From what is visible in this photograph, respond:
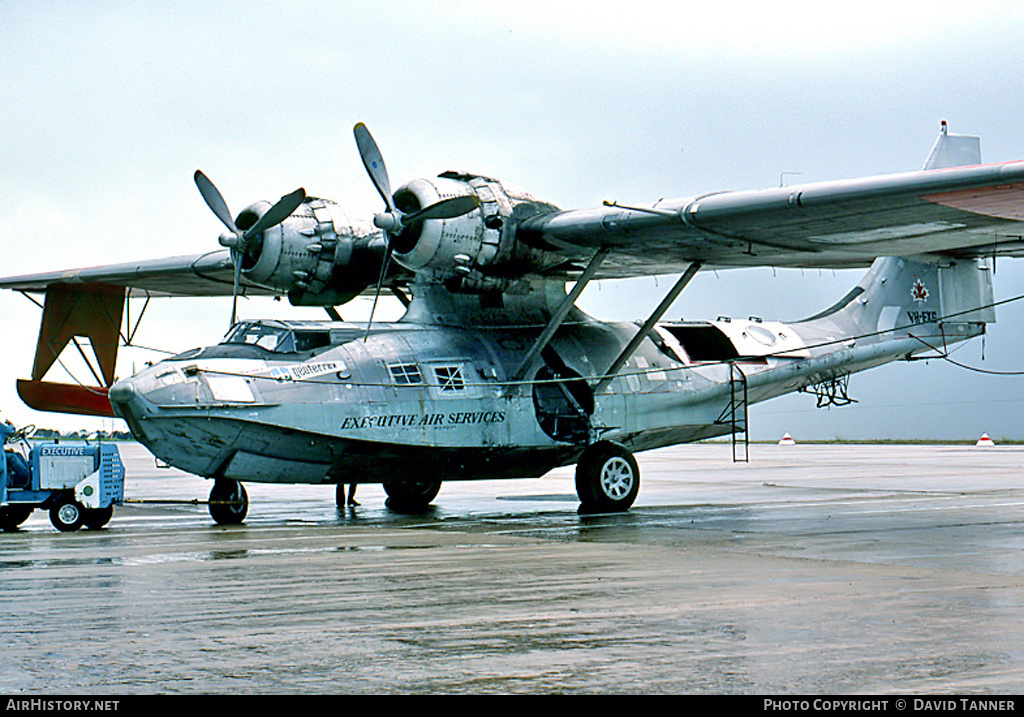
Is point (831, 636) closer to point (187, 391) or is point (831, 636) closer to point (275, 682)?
point (275, 682)

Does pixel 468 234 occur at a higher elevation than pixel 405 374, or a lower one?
higher

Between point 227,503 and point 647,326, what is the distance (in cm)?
690

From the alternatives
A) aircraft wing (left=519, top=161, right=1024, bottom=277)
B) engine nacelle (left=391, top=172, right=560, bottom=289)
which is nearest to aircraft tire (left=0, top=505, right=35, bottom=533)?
engine nacelle (left=391, top=172, right=560, bottom=289)

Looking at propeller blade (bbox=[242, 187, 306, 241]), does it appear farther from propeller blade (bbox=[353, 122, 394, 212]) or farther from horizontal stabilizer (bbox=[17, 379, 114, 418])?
horizontal stabilizer (bbox=[17, 379, 114, 418])

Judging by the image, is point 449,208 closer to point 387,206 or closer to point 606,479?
point 387,206

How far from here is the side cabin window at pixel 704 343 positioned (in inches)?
784

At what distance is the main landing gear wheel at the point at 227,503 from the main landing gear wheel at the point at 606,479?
4986mm

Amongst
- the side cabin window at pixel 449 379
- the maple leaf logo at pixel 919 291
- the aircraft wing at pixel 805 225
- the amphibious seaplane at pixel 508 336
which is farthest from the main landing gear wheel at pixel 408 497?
the maple leaf logo at pixel 919 291

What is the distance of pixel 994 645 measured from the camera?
6035mm

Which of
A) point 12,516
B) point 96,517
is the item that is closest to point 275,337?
point 96,517

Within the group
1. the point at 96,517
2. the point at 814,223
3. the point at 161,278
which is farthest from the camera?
the point at 161,278

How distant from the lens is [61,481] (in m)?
14.8

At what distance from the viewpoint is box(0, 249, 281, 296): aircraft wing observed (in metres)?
21.0

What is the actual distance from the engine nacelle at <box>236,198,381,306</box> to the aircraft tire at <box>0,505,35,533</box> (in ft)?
16.5
